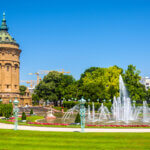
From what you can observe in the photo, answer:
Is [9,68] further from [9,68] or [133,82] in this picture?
[133,82]

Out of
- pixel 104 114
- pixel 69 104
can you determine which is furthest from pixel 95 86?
pixel 104 114

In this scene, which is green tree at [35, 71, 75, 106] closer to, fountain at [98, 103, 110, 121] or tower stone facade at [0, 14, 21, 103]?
tower stone facade at [0, 14, 21, 103]

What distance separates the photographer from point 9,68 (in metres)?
85.4

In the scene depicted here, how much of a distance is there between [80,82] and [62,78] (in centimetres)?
685

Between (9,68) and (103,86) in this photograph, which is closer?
(103,86)

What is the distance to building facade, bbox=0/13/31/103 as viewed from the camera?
84.2 metres

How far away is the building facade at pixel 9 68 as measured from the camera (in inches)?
3314

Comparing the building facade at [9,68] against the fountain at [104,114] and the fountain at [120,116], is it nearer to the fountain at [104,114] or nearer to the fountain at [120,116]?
the fountain at [120,116]

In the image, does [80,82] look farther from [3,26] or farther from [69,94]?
[3,26]

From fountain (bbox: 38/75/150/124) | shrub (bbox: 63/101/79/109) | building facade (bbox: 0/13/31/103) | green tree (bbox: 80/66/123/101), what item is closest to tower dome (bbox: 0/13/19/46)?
building facade (bbox: 0/13/31/103)

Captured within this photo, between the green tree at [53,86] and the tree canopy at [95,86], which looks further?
the green tree at [53,86]

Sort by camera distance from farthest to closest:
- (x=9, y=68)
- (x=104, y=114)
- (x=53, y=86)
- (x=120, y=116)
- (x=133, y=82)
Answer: (x=53, y=86) < (x=9, y=68) < (x=133, y=82) < (x=104, y=114) < (x=120, y=116)

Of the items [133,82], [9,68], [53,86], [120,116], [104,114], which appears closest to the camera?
[120,116]

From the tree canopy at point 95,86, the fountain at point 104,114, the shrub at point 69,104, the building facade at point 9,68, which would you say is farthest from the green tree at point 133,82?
the building facade at point 9,68
